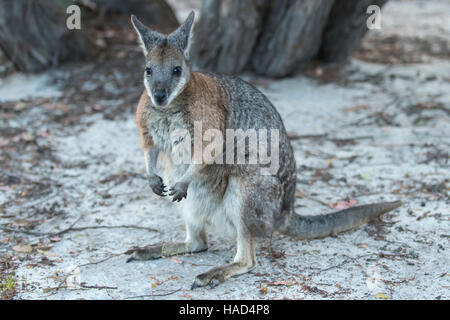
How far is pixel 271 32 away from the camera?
6.77 m

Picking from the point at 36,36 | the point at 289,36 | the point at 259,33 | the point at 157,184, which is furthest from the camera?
the point at 36,36

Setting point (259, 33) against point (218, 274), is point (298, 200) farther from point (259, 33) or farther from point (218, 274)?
point (259, 33)

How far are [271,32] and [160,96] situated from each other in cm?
358

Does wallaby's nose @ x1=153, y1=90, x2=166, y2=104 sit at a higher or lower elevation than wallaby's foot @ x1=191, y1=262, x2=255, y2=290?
higher

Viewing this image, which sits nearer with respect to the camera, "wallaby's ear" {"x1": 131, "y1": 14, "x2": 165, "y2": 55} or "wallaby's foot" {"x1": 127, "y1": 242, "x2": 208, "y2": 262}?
"wallaby's ear" {"x1": 131, "y1": 14, "x2": 165, "y2": 55}

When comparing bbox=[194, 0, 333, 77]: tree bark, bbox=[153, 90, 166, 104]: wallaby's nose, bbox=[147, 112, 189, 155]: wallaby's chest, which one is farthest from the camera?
bbox=[194, 0, 333, 77]: tree bark

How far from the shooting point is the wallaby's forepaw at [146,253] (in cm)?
391

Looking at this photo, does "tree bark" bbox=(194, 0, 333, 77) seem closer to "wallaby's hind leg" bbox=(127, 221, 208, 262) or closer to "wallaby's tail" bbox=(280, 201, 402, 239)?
"wallaby's tail" bbox=(280, 201, 402, 239)

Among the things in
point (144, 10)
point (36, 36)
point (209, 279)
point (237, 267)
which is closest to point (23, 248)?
point (209, 279)

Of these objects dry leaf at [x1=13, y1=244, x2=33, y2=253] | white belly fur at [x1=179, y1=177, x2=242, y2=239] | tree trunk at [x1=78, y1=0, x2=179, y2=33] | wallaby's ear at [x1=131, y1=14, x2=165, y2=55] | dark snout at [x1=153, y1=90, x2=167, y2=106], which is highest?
tree trunk at [x1=78, y1=0, x2=179, y2=33]

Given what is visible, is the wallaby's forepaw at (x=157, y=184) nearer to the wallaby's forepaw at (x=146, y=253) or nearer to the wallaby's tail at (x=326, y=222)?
the wallaby's forepaw at (x=146, y=253)

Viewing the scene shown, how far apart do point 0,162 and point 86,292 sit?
235 cm

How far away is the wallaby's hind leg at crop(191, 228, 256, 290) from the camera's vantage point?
11.9 feet

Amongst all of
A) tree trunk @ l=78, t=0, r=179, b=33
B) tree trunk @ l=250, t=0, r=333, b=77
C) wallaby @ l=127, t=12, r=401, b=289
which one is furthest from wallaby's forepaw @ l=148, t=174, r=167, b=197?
tree trunk @ l=78, t=0, r=179, b=33
